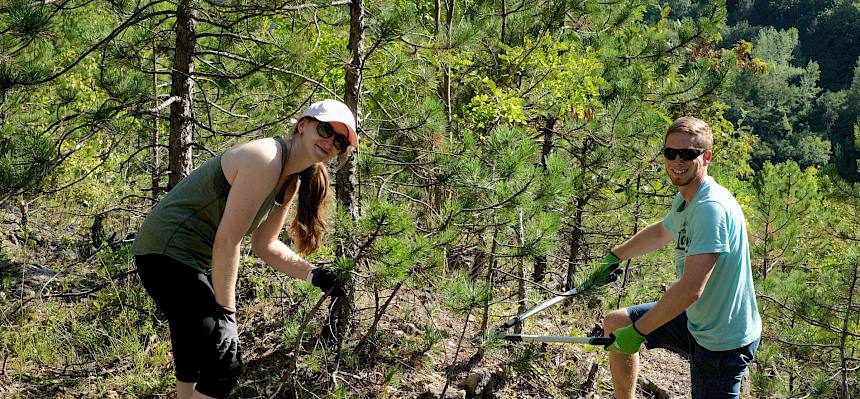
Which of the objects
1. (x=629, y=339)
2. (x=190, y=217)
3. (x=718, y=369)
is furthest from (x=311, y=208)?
(x=718, y=369)

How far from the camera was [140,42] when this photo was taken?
4535mm

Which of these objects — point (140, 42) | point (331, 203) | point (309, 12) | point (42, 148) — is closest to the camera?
point (331, 203)

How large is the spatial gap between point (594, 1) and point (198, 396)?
638cm

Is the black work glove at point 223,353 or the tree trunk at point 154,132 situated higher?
the tree trunk at point 154,132

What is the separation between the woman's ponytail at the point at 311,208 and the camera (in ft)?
9.46

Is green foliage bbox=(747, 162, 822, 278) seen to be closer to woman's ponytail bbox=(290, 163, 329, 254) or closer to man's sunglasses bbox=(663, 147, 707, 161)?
man's sunglasses bbox=(663, 147, 707, 161)

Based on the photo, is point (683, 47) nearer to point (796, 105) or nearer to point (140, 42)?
point (140, 42)

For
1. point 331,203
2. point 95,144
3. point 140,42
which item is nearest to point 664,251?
point 331,203

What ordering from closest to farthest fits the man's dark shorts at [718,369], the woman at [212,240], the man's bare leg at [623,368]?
1. the woman at [212,240]
2. the man's dark shorts at [718,369]
3. the man's bare leg at [623,368]

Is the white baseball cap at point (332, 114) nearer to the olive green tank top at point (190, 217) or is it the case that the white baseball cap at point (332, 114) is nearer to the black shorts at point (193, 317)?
the olive green tank top at point (190, 217)

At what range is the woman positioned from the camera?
99.5 inches

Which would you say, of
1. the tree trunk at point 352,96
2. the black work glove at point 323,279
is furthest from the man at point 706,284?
the tree trunk at point 352,96

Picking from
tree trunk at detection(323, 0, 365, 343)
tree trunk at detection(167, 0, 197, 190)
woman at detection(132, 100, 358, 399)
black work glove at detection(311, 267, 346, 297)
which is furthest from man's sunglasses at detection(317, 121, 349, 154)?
tree trunk at detection(167, 0, 197, 190)

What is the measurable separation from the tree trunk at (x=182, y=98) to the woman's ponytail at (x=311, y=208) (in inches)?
70.5
